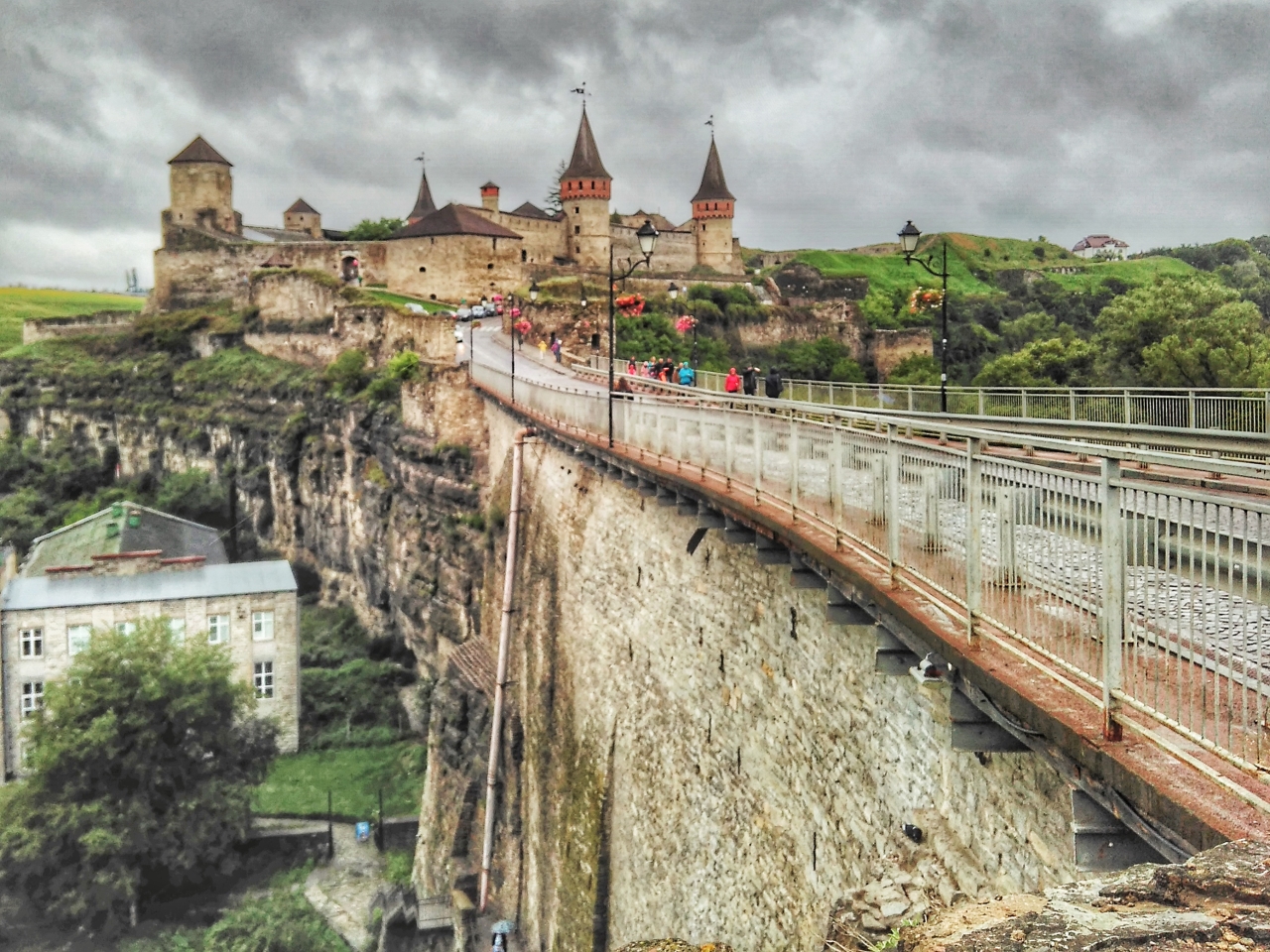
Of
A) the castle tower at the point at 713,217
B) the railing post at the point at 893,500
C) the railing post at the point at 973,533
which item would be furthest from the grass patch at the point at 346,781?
the castle tower at the point at 713,217

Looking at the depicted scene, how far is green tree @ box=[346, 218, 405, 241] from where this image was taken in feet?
287

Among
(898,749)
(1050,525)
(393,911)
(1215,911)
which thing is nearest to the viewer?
(1215,911)

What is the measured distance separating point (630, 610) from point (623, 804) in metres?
2.63

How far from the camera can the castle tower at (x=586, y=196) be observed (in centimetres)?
7475

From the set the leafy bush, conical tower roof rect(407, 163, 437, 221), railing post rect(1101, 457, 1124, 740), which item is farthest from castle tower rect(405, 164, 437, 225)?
railing post rect(1101, 457, 1124, 740)

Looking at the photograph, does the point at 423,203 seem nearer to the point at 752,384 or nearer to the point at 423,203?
the point at 423,203

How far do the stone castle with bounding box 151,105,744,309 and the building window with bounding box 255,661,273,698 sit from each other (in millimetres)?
30275

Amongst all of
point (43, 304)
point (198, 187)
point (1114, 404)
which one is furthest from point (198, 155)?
point (1114, 404)

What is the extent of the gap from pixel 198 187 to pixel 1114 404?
69.0 meters

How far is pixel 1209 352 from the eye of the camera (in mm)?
32688

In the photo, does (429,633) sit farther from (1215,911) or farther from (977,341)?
(977,341)

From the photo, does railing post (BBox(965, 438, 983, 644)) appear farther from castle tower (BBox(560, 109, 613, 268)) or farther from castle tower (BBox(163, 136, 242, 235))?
castle tower (BBox(163, 136, 242, 235))

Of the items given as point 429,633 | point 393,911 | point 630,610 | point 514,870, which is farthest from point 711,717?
point 429,633

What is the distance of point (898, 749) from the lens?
753 cm
